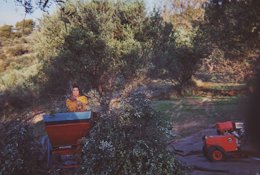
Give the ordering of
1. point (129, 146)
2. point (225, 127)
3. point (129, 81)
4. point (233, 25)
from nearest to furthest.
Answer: point (129, 146) → point (225, 127) → point (233, 25) → point (129, 81)

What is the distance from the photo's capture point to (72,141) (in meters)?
6.86

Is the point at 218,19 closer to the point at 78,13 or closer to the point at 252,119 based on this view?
the point at 252,119

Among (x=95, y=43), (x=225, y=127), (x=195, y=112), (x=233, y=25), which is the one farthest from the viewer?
(x=195, y=112)

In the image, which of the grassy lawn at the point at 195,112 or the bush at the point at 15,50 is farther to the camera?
the bush at the point at 15,50

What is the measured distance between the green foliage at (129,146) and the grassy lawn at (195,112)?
4708mm

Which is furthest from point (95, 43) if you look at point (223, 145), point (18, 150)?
point (18, 150)

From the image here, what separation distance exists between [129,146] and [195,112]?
945cm

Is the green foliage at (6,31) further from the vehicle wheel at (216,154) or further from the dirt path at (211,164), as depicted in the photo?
the vehicle wheel at (216,154)

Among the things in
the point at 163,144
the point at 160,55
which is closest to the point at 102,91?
the point at 160,55

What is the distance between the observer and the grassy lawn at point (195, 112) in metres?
12.1

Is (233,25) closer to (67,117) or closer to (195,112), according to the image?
(195,112)

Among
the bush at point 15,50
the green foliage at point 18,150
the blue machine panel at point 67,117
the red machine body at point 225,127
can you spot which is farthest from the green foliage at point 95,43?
the bush at point 15,50

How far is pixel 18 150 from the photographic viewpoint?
6.48 meters

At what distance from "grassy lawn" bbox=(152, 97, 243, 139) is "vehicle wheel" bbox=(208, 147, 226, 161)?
253cm
